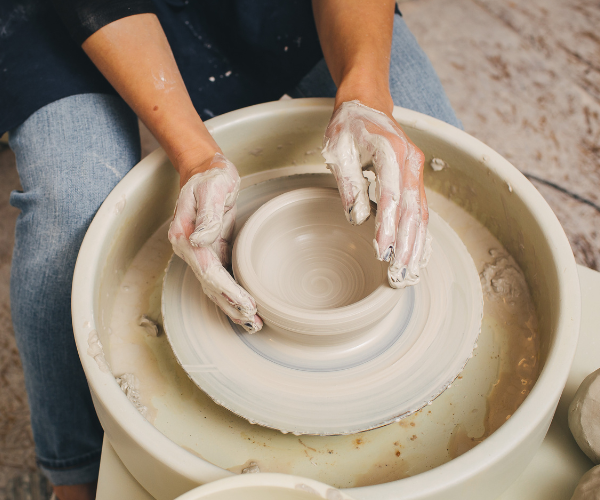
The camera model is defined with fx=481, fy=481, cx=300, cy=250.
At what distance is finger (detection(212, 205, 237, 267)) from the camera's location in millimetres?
999

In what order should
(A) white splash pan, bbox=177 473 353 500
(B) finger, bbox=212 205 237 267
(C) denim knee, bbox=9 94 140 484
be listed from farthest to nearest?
(C) denim knee, bbox=9 94 140 484 → (B) finger, bbox=212 205 237 267 → (A) white splash pan, bbox=177 473 353 500

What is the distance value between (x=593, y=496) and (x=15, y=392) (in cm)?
191

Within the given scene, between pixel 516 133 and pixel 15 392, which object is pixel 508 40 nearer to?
pixel 516 133

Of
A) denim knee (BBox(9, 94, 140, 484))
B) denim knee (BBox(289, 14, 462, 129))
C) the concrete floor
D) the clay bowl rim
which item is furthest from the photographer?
the concrete floor

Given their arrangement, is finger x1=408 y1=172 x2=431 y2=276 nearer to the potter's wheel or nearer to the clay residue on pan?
the potter's wheel

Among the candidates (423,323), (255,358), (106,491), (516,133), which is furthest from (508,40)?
(106,491)

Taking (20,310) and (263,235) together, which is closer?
(263,235)

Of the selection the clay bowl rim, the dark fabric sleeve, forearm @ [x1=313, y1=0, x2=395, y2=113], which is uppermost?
the dark fabric sleeve

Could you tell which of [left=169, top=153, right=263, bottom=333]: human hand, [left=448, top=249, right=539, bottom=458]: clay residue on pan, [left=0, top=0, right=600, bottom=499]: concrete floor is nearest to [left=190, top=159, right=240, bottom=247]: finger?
[left=169, top=153, right=263, bottom=333]: human hand

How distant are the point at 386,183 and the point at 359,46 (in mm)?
422

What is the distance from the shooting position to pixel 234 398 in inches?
34.7

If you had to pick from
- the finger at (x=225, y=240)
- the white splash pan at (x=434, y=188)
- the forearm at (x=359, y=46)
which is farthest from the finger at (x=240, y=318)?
the forearm at (x=359, y=46)

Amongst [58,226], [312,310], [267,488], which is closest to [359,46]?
[312,310]

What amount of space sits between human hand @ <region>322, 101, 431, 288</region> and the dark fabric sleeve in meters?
0.55
